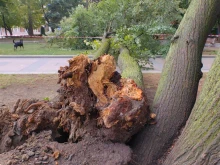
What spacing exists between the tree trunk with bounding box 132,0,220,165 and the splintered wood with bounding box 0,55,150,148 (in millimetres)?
182

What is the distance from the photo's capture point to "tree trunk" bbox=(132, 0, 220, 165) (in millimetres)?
1879

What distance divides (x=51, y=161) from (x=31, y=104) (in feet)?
2.37

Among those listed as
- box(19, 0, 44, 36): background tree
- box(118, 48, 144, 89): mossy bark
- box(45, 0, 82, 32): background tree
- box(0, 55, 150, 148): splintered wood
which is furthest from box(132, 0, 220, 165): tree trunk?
box(19, 0, 44, 36): background tree

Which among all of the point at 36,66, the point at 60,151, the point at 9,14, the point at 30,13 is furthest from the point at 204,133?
the point at 30,13

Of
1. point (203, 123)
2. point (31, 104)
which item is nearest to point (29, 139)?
point (31, 104)

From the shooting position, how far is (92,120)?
1858 mm

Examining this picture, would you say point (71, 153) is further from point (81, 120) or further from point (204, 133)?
point (204, 133)

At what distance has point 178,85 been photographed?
2113 mm

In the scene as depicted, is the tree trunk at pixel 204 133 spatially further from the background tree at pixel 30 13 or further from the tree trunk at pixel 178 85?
the background tree at pixel 30 13

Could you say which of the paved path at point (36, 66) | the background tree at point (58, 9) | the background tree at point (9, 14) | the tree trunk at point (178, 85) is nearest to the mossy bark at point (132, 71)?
the tree trunk at point (178, 85)

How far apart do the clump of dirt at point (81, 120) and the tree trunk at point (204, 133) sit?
0.33m

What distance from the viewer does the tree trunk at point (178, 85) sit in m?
1.88

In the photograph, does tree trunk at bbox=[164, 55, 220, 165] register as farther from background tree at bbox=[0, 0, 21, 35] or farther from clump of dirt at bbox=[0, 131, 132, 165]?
background tree at bbox=[0, 0, 21, 35]

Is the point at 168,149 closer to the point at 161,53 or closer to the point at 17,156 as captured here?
the point at 17,156
